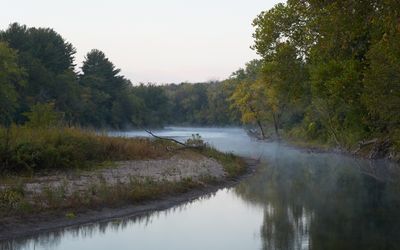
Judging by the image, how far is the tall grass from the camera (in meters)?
23.5

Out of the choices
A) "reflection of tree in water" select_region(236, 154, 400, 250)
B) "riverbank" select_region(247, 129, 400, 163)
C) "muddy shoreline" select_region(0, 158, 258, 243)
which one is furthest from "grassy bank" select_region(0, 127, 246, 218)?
"riverbank" select_region(247, 129, 400, 163)

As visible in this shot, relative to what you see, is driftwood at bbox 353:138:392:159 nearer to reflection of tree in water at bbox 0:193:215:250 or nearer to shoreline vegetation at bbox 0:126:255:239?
shoreline vegetation at bbox 0:126:255:239

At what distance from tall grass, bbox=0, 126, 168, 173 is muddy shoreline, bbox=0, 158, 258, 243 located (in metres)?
6.25

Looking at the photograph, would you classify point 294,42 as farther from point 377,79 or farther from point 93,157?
point 93,157

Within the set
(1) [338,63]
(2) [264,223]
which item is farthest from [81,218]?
(1) [338,63]

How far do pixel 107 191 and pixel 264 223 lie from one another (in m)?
5.91

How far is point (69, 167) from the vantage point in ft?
84.9

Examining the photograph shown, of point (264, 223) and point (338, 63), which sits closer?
point (264, 223)

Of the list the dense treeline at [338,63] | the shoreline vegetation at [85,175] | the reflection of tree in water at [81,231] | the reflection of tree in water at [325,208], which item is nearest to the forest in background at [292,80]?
the dense treeline at [338,63]

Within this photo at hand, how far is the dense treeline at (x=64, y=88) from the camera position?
67375mm

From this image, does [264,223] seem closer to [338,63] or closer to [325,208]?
[325,208]

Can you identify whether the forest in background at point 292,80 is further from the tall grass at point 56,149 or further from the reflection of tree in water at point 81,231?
the reflection of tree in water at point 81,231

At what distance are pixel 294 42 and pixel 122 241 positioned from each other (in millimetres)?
32477

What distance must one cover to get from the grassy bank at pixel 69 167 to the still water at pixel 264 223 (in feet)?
4.71
